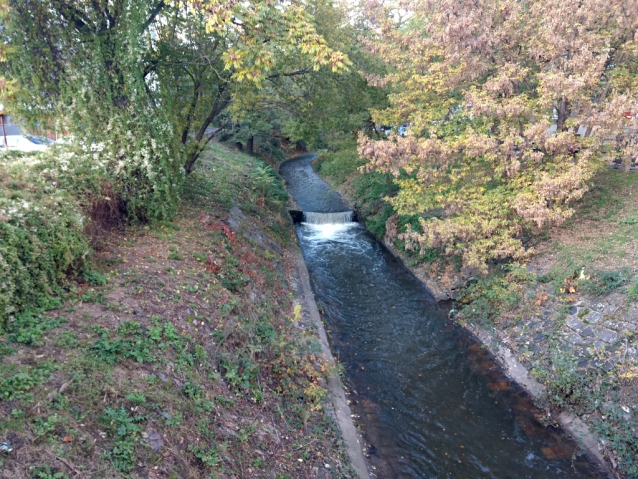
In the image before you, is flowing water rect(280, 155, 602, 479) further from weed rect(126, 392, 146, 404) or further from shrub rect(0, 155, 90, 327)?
shrub rect(0, 155, 90, 327)

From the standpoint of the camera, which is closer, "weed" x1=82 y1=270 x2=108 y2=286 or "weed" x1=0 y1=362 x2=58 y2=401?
"weed" x1=0 y1=362 x2=58 y2=401

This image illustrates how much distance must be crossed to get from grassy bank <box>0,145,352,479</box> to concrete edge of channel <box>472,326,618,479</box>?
4486mm

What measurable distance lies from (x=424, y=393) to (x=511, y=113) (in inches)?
274

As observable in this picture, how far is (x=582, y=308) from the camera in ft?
30.2

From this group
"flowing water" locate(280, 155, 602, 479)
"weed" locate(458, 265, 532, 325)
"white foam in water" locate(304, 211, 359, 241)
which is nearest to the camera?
"flowing water" locate(280, 155, 602, 479)

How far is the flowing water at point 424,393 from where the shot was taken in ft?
23.7

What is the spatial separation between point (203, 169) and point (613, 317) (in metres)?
15.6

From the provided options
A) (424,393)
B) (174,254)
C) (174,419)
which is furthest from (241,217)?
(174,419)

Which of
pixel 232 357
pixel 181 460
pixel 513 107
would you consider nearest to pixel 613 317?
pixel 513 107

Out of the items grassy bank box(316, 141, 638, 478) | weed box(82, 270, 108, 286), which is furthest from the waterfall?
weed box(82, 270, 108, 286)

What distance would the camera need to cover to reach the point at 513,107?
33.0 ft

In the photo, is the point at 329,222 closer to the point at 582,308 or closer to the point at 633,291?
the point at 582,308

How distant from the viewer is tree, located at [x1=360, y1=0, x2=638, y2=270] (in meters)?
9.87

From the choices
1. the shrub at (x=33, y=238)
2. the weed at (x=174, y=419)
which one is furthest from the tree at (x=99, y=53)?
the weed at (x=174, y=419)
